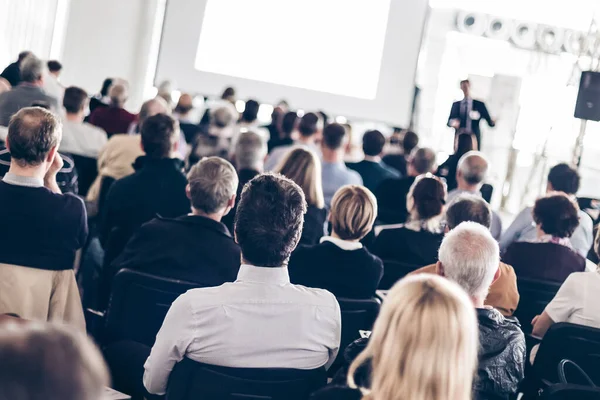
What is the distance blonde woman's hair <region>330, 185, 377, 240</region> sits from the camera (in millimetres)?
3373

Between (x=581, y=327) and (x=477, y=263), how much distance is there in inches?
22.9

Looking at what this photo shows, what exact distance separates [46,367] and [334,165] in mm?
5240

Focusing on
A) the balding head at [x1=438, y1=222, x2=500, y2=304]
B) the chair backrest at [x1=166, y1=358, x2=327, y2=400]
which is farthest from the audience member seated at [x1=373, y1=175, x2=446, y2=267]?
the chair backrest at [x1=166, y1=358, x2=327, y2=400]

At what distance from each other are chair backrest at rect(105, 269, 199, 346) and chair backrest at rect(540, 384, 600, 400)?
3.97 feet

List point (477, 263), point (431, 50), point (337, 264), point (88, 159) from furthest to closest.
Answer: point (431, 50) < point (88, 159) < point (337, 264) < point (477, 263)

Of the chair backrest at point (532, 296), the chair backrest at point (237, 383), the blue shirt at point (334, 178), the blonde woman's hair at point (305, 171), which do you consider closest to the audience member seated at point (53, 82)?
the blue shirt at point (334, 178)

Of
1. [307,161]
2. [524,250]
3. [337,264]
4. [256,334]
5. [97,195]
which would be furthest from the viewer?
[97,195]

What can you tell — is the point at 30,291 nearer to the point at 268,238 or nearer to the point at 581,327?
the point at 268,238

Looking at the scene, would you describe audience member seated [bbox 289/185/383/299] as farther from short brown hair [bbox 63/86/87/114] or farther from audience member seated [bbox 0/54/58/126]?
audience member seated [bbox 0/54/58/126]

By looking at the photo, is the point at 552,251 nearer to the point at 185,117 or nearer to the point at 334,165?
the point at 334,165

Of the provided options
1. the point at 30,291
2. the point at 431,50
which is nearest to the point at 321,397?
the point at 30,291

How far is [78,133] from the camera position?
226 inches

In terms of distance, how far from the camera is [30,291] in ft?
9.90

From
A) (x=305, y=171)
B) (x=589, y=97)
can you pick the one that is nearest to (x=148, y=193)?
(x=305, y=171)
